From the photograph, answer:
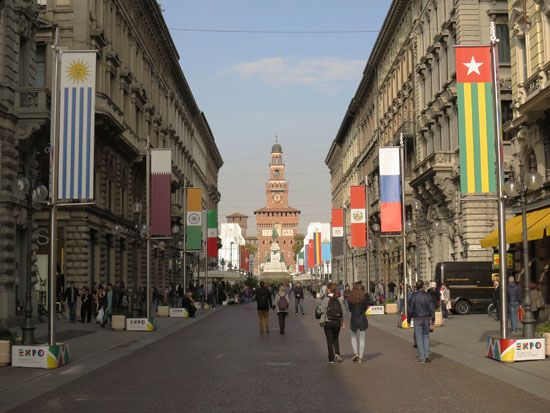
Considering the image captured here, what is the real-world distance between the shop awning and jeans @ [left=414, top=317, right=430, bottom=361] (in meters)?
11.6

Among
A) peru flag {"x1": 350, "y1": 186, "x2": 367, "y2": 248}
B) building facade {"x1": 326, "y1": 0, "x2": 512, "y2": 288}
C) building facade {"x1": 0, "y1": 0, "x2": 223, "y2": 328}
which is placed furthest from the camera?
peru flag {"x1": 350, "y1": 186, "x2": 367, "y2": 248}

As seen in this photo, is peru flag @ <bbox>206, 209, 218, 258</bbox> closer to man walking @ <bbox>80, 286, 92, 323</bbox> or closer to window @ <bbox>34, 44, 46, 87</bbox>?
man walking @ <bbox>80, 286, 92, 323</bbox>

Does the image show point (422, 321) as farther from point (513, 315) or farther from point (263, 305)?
point (263, 305)

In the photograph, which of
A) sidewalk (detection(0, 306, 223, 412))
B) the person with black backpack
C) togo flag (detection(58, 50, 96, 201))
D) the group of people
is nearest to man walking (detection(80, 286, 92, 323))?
the group of people

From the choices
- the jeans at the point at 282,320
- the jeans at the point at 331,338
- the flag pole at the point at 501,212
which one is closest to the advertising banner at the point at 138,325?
the jeans at the point at 282,320

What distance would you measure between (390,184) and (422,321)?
725 inches

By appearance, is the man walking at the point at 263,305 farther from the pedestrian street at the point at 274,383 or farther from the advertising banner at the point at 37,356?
the advertising banner at the point at 37,356

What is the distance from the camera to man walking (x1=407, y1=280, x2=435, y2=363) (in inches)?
760

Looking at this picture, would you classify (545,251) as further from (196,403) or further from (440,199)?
(196,403)

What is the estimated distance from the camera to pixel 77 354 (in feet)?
72.4

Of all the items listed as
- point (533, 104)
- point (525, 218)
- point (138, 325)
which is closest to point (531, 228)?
point (533, 104)

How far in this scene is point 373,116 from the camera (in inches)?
3310

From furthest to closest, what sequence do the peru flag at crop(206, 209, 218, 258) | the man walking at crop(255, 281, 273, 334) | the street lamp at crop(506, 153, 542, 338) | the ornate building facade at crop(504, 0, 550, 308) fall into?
the peru flag at crop(206, 209, 218, 258)
the ornate building facade at crop(504, 0, 550, 308)
the man walking at crop(255, 281, 273, 334)
the street lamp at crop(506, 153, 542, 338)

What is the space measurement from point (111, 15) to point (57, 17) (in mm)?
7276
